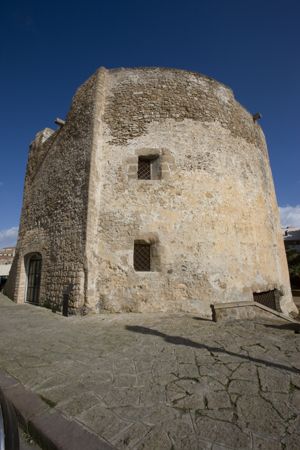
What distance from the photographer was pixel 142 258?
6.50 metres

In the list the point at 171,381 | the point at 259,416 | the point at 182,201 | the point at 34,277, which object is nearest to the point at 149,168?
the point at 182,201

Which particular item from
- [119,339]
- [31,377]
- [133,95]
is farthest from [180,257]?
[133,95]

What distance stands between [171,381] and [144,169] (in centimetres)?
596

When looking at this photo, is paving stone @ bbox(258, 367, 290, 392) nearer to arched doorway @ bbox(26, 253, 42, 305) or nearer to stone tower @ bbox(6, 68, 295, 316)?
stone tower @ bbox(6, 68, 295, 316)

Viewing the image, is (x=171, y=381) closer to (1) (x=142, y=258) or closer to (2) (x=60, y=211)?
(1) (x=142, y=258)

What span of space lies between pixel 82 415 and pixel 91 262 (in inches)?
178

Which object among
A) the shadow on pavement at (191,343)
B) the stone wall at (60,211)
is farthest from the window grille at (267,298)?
the stone wall at (60,211)

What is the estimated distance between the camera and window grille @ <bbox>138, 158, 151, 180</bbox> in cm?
721

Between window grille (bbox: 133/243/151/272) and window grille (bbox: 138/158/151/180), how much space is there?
2.14 m

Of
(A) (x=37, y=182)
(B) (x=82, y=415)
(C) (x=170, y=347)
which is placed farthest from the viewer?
(A) (x=37, y=182)

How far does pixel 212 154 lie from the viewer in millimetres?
7242

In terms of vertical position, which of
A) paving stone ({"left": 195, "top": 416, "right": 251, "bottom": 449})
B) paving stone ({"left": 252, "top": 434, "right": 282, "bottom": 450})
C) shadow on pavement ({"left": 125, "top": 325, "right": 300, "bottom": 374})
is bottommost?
paving stone ({"left": 252, "top": 434, "right": 282, "bottom": 450})

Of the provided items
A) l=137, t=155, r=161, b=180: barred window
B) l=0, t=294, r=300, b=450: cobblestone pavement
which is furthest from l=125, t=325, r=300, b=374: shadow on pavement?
l=137, t=155, r=161, b=180: barred window

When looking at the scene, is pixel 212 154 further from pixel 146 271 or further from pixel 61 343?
pixel 61 343
